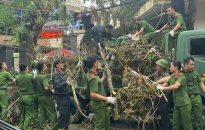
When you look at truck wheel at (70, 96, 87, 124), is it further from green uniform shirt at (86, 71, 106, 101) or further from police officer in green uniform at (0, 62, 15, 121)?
green uniform shirt at (86, 71, 106, 101)

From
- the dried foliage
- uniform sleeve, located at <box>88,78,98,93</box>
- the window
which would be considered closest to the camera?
uniform sleeve, located at <box>88,78,98,93</box>

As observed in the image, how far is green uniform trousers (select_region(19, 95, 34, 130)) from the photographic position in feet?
23.1

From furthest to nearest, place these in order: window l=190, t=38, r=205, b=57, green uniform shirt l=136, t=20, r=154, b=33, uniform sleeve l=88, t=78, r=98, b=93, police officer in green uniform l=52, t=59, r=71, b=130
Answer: green uniform shirt l=136, t=20, r=154, b=33 → police officer in green uniform l=52, t=59, r=71, b=130 → window l=190, t=38, r=205, b=57 → uniform sleeve l=88, t=78, r=98, b=93

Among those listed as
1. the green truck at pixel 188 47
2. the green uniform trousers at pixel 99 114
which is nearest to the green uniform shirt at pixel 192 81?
the green truck at pixel 188 47

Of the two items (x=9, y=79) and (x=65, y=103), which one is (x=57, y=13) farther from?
(x=65, y=103)

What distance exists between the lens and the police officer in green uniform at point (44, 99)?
6.89 m

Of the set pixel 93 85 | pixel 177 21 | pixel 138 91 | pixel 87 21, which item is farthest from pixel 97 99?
pixel 87 21

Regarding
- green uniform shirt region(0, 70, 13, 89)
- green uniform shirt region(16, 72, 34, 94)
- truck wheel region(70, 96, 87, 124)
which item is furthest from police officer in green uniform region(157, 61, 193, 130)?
green uniform shirt region(0, 70, 13, 89)

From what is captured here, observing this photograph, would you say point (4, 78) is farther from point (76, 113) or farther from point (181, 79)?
point (181, 79)

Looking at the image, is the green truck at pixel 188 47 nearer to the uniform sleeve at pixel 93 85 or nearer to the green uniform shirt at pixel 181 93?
the green uniform shirt at pixel 181 93

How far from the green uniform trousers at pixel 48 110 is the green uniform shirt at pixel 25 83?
1.17 feet

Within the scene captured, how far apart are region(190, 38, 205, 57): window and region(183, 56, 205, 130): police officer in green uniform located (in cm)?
68

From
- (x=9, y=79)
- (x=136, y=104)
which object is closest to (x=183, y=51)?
(x=136, y=104)

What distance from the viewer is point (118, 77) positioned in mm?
7055
